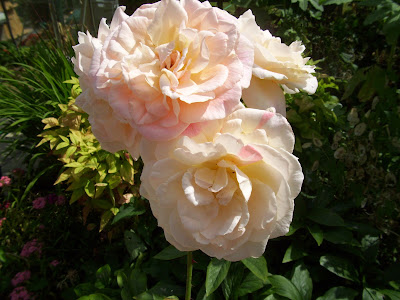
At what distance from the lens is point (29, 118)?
244 cm

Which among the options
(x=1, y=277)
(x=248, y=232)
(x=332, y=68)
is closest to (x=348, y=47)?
(x=332, y=68)

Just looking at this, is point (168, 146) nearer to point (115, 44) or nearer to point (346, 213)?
point (115, 44)

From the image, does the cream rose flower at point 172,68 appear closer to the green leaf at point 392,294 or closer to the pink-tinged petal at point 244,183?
the pink-tinged petal at point 244,183

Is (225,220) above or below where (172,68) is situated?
below

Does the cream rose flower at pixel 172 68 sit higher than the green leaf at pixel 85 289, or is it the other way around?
the cream rose flower at pixel 172 68

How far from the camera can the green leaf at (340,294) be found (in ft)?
4.66

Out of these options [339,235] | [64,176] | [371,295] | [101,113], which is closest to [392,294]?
[371,295]

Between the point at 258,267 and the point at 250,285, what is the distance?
13cm

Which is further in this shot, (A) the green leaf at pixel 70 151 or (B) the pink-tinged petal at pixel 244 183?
(A) the green leaf at pixel 70 151

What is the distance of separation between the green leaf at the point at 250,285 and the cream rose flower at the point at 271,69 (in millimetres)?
868

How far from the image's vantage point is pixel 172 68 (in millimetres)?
620

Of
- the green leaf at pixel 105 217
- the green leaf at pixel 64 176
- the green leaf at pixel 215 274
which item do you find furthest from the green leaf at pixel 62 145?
the green leaf at pixel 215 274

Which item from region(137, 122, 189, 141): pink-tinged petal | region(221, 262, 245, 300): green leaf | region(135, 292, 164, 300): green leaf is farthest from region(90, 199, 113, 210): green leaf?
region(137, 122, 189, 141): pink-tinged petal

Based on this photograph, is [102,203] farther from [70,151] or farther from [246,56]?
[246,56]
